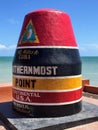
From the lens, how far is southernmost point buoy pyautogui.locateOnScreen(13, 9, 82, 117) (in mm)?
5848

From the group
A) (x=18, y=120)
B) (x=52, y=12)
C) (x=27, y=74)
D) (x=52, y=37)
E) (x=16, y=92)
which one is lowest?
(x=18, y=120)

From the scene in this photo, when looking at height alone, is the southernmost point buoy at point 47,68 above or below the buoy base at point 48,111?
above

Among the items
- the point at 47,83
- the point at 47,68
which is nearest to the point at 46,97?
the point at 47,83

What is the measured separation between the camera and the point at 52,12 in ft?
20.2

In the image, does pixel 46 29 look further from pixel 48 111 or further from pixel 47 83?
pixel 48 111

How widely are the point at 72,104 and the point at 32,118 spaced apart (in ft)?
2.76

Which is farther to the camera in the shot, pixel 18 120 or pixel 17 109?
pixel 17 109

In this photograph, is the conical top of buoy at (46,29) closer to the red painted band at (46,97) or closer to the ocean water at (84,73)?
the red painted band at (46,97)

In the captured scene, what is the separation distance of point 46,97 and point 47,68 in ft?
1.81

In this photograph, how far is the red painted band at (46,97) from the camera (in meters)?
5.86

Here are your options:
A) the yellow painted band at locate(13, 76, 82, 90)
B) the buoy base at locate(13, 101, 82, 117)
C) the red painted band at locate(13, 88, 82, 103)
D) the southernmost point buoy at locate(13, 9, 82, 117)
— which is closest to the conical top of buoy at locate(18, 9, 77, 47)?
the southernmost point buoy at locate(13, 9, 82, 117)

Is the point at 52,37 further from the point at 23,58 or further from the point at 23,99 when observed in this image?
the point at 23,99

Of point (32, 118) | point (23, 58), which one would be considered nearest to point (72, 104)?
point (32, 118)

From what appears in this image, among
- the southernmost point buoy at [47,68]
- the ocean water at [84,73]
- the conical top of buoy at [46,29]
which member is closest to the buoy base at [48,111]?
the southernmost point buoy at [47,68]
